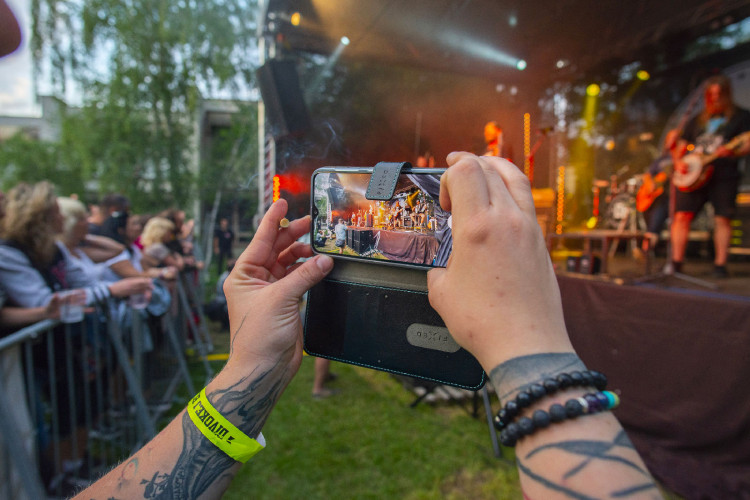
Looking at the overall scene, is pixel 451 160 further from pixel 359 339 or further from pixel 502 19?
pixel 502 19

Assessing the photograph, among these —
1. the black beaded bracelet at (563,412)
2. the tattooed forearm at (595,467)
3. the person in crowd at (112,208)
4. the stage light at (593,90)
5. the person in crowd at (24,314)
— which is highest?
the stage light at (593,90)

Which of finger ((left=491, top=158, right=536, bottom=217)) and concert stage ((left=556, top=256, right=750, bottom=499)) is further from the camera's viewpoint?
concert stage ((left=556, top=256, right=750, bottom=499))

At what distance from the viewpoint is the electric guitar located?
3.98 metres

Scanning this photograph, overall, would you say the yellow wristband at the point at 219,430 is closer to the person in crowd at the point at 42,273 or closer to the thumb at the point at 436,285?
the thumb at the point at 436,285

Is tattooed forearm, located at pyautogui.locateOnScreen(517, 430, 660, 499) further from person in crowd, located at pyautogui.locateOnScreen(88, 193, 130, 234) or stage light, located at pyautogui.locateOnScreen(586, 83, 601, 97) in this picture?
stage light, located at pyautogui.locateOnScreen(586, 83, 601, 97)

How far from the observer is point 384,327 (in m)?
1.00

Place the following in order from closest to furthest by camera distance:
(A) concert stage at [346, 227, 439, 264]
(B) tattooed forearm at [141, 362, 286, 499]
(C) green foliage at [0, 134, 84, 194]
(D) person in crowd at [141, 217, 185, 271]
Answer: (B) tattooed forearm at [141, 362, 286, 499] → (A) concert stage at [346, 227, 439, 264] → (D) person in crowd at [141, 217, 185, 271] → (C) green foliage at [0, 134, 84, 194]

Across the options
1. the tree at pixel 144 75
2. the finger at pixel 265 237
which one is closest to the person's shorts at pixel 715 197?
the finger at pixel 265 237

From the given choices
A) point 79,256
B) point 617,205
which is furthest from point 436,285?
point 617,205

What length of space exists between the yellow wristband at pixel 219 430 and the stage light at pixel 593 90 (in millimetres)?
11017

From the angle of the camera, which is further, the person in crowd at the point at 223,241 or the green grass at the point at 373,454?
the person in crowd at the point at 223,241

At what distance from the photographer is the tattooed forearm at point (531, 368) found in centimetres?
53

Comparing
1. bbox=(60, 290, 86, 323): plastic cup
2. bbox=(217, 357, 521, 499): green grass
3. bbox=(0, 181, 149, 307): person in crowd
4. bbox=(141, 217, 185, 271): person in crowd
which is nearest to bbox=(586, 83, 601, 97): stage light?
bbox=(217, 357, 521, 499): green grass

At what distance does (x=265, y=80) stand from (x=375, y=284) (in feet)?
9.66
